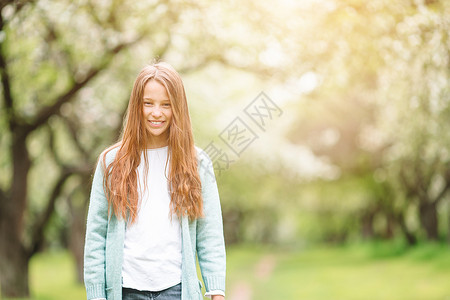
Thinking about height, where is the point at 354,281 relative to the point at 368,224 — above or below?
below

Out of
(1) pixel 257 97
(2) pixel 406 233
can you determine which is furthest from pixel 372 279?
(2) pixel 406 233

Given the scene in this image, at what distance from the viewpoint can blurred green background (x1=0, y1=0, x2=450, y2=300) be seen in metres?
8.73

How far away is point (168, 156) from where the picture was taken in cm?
341

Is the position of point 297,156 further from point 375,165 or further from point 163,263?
point 163,263

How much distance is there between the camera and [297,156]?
2395 cm

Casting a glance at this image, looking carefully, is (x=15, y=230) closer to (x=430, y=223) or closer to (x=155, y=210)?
(x=155, y=210)

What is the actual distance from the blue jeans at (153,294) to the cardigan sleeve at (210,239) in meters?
0.17

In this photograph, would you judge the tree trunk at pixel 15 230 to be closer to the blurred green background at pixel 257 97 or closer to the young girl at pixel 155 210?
the blurred green background at pixel 257 97

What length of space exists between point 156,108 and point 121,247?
74 centimetres

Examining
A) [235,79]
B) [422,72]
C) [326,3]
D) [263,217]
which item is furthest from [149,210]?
[263,217]

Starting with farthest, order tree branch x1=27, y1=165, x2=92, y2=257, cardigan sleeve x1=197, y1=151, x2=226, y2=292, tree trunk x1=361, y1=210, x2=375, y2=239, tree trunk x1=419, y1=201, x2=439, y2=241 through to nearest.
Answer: tree trunk x1=361, y1=210, x2=375, y2=239
tree trunk x1=419, y1=201, x2=439, y2=241
tree branch x1=27, y1=165, x2=92, y2=257
cardigan sleeve x1=197, y1=151, x2=226, y2=292

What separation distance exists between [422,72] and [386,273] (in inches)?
421

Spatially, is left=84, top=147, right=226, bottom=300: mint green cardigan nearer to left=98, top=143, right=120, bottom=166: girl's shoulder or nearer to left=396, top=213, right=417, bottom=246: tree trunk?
left=98, top=143, right=120, bottom=166: girl's shoulder

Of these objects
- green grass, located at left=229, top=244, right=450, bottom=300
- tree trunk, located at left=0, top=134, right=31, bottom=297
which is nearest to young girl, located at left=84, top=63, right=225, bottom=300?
tree trunk, located at left=0, top=134, right=31, bottom=297
